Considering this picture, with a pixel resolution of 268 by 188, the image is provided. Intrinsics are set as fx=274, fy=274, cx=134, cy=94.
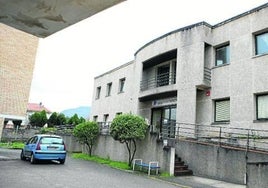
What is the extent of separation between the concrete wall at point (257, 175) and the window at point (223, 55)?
30.4 ft

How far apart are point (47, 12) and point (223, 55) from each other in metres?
15.0

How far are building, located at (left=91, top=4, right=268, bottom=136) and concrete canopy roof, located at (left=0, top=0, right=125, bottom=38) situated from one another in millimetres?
12356

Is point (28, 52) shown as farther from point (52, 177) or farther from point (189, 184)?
point (189, 184)

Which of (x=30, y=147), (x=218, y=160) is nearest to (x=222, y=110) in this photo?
(x=218, y=160)

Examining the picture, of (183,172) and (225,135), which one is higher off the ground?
(225,135)

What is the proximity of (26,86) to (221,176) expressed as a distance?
1162 centimetres

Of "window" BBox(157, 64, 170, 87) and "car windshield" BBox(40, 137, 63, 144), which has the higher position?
"window" BBox(157, 64, 170, 87)

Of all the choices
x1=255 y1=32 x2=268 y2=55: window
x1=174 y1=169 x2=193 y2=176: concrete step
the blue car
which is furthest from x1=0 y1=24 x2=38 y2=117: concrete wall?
x1=255 y1=32 x2=268 y2=55: window

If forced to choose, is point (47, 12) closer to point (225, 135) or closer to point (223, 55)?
point (225, 135)

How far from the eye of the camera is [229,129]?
15.6 metres

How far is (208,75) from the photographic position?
1784 centimetres

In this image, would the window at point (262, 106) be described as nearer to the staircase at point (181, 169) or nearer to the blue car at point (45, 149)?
the staircase at point (181, 169)

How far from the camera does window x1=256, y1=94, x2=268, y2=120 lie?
14434 mm

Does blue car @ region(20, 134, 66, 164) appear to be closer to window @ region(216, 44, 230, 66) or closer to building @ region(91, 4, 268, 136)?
building @ region(91, 4, 268, 136)
